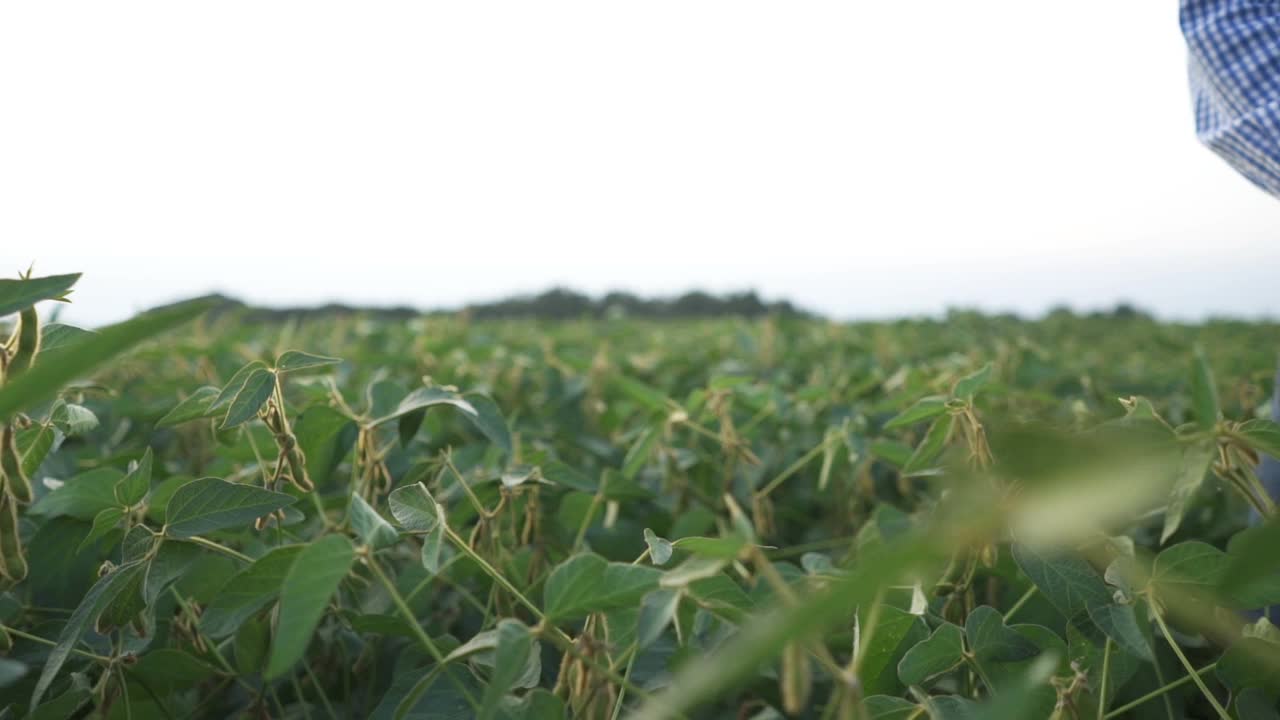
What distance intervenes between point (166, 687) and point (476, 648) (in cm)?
37

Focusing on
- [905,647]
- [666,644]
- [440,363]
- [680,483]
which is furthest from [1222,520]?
[440,363]

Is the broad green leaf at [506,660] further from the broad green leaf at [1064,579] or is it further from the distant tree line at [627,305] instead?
the distant tree line at [627,305]

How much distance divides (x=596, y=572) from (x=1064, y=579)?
382 mm

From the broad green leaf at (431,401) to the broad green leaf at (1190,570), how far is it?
21.6 inches

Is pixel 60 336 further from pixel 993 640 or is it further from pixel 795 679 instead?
→ pixel 993 640

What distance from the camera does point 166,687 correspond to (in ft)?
2.23

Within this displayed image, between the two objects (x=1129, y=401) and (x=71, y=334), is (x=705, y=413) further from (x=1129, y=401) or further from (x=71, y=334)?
(x=71, y=334)

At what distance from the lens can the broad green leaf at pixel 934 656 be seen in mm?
588

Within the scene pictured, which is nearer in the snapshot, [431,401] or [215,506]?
[215,506]

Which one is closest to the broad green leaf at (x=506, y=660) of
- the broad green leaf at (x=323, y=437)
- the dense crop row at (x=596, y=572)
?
the dense crop row at (x=596, y=572)

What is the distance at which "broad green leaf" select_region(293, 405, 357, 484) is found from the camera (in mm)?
792

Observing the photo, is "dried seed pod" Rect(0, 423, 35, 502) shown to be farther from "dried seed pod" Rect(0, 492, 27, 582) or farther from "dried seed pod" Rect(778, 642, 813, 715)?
"dried seed pod" Rect(778, 642, 813, 715)

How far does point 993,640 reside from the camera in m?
0.61

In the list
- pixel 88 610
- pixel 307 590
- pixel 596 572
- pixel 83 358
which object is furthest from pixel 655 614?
pixel 88 610
